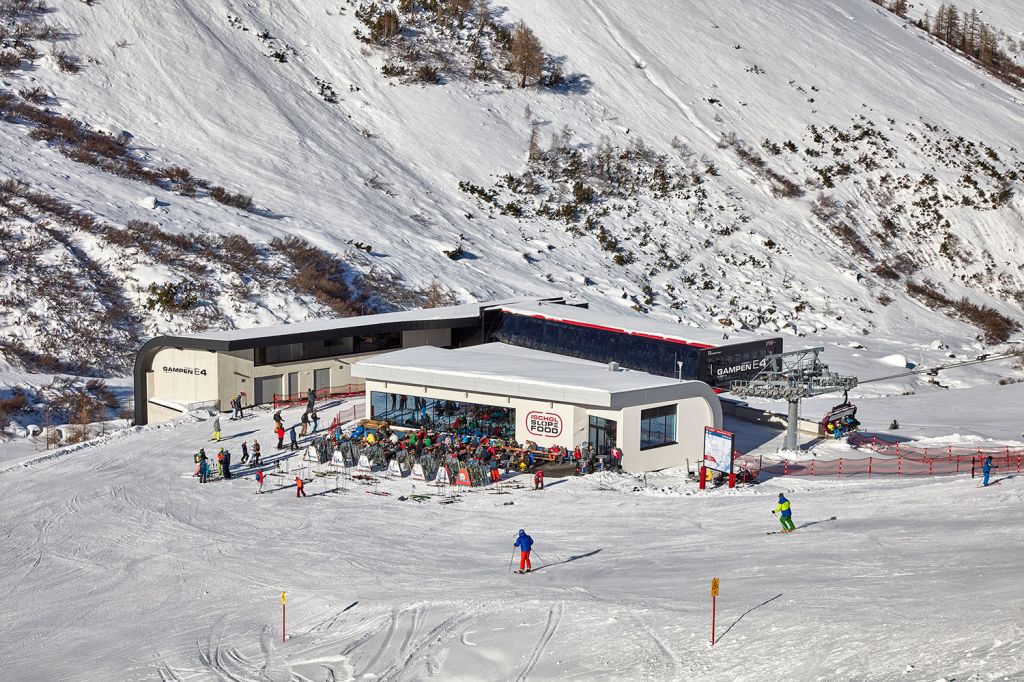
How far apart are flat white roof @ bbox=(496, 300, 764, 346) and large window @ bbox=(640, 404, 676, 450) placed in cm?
758

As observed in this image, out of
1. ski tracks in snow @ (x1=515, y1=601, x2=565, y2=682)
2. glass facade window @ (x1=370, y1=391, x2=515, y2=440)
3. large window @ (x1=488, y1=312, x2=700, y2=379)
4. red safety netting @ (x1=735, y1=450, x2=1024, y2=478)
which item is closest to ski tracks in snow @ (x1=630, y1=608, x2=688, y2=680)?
ski tracks in snow @ (x1=515, y1=601, x2=565, y2=682)

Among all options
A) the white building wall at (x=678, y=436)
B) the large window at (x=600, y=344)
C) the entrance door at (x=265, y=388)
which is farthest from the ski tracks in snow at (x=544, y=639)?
the entrance door at (x=265, y=388)

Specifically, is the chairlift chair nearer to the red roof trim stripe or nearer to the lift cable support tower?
the lift cable support tower

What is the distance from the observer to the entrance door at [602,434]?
35.3 meters

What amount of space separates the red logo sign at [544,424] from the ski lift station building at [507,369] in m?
0.04

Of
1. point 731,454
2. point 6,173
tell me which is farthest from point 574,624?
point 6,173

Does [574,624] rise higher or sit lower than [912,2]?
lower

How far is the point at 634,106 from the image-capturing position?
90875 millimetres

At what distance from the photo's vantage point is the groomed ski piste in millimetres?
20375

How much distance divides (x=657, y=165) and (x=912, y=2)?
67716 mm

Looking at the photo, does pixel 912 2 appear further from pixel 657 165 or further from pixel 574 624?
pixel 574 624

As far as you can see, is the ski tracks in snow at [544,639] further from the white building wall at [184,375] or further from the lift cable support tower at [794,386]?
the white building wall at [184,375]

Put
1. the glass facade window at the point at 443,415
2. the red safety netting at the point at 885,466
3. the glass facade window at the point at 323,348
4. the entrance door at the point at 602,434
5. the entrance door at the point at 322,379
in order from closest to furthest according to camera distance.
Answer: the red safety netting at the point at 885,466
the entrance door at the point at 602,434
the glass facade window at the point at 443,415
the glass facade window at the point at 323,348
the entrance door at the point at 322,379

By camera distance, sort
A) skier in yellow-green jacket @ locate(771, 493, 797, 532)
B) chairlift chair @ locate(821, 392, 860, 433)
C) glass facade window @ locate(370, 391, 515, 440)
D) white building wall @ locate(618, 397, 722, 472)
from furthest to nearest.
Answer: chairlift chair @ locate(821, 392, 860, 433)
glass facade window @ locate(370, 391, 515, 440)
white building wall @ locate(618, 397, 722, 472)
skier in yellow-green jacket @ locate(771, 493, 797, 532)
